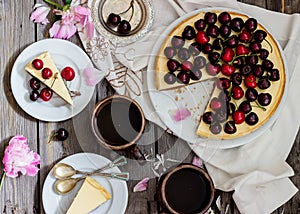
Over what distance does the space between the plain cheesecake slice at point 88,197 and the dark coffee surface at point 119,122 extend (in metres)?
0.11

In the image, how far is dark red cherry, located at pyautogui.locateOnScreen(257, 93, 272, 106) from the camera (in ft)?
5.10

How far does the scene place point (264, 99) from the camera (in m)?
1.55

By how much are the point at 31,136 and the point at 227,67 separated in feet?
1.60

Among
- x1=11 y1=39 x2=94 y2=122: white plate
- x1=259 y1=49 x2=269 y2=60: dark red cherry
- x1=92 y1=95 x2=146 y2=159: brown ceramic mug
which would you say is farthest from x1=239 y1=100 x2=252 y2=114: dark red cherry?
x1=11 y1=39 x2=94 y2=122: white plate

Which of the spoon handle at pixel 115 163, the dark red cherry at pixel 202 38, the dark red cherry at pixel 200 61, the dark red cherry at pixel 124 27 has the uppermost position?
the dark red cherry at pixel 124 27

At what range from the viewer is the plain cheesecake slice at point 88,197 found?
1.52m

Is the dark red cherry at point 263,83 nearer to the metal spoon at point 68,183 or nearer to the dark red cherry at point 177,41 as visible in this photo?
the dark red cherry at point 177,41

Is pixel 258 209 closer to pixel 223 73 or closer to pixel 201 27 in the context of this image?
pixel 223 73

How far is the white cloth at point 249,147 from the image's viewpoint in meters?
1.56

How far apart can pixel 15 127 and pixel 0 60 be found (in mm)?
163

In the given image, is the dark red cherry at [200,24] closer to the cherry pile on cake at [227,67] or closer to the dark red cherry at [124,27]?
the cherry pile on cake at [227,67]

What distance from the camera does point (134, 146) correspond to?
4.99ft

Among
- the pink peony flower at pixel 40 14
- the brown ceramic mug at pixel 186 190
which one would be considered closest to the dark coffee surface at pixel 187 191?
the brown ceramic mug at pixel 186 190

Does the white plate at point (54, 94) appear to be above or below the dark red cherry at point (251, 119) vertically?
above
